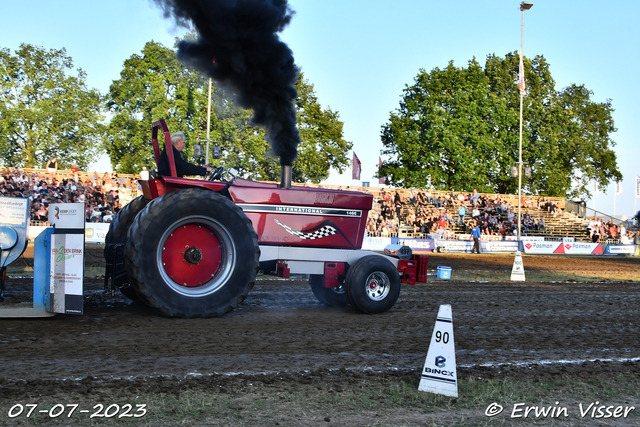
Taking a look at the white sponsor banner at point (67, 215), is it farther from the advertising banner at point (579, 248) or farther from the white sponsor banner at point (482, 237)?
the advertising banner at point (579, 248)

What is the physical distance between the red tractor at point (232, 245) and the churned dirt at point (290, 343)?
337 millimetres

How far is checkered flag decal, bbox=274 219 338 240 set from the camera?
8.14 m

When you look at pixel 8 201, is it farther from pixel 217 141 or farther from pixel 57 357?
pixel 217 141

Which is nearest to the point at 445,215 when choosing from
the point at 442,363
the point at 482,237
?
the point at 482,237

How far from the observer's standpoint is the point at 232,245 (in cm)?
729

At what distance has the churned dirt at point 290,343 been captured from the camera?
486cm

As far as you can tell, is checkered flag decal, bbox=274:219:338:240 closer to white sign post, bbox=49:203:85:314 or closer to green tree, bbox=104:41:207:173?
white sign post, bbox=49:203:85:314

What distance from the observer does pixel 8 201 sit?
27.7 ft

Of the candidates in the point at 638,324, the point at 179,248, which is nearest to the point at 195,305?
the point at 179,248

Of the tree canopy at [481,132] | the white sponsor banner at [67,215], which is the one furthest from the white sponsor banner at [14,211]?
the tree canopy at [481,132]

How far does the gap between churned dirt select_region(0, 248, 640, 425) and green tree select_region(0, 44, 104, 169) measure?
32269 mm

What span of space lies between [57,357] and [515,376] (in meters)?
3.96

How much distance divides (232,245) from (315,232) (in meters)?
1.42

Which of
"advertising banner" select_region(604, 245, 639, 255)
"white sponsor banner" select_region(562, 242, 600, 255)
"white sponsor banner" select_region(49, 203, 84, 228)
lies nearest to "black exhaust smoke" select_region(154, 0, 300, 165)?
"white sponsor banner" select_region(49, 203, 84, 228)
